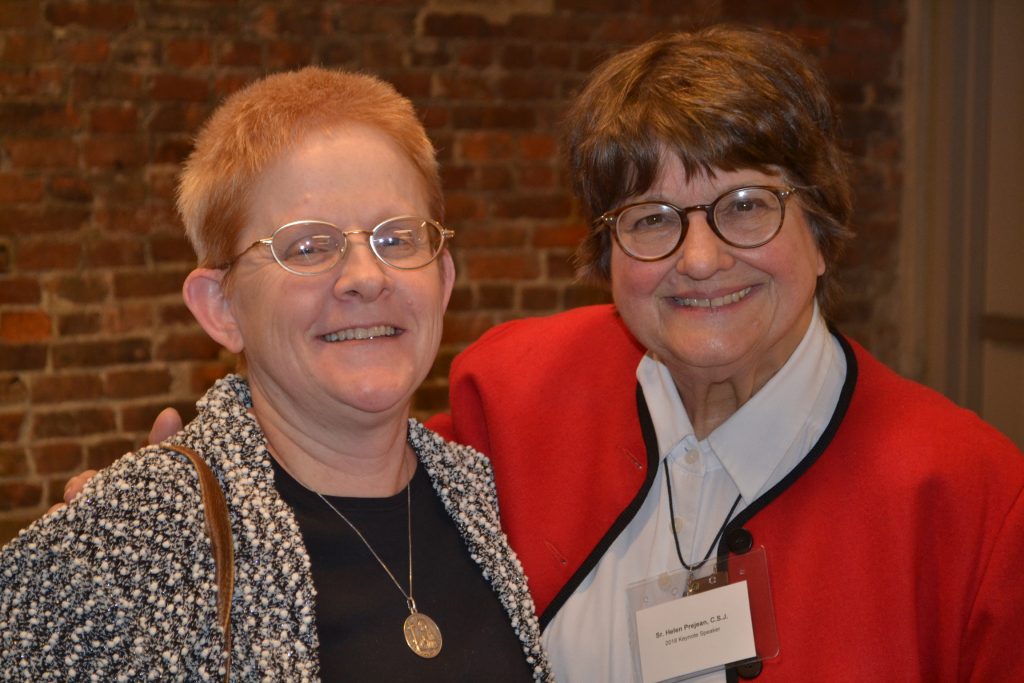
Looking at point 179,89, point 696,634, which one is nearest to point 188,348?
point 179,89

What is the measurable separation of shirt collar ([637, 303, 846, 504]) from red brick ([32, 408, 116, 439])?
220cm

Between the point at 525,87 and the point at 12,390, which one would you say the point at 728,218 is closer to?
the point at 525,87

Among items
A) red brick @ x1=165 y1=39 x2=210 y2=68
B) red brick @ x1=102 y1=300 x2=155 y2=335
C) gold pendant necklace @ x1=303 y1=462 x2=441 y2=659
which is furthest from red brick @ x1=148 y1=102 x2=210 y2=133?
gold pendant necklace @ x1=303 y1=462 x2=441 y2=659

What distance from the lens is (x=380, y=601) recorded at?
1.52 m

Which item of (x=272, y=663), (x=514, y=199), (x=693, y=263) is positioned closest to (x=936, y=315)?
(x=514, y=199)

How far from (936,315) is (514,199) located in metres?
1.79

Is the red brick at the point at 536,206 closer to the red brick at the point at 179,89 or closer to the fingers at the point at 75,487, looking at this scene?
the red brick at the point at 179,89

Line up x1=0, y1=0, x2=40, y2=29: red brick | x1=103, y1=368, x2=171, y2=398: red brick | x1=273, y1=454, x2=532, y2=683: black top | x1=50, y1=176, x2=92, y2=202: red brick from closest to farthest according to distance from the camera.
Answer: x1=273, y1=454, x2=532, y2=683: black top
x1=0, y1=0, x2=40, y2=29: red brick
x1=50, y1=176, x2=92, y2=202: red brick
x1=103, y1=368, x2=171, y2=398: red brick

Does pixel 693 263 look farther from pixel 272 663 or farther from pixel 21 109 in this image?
pixel 21 109

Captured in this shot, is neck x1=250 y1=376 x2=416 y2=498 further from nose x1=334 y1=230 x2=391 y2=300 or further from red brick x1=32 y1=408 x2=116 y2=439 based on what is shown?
red brick x1=32 y1=408 x2=116 y2=439

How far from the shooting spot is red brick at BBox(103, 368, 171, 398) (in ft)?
11.2

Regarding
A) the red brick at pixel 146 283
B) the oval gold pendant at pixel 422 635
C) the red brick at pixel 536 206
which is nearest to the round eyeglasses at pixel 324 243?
the oval gold pendant at pixel 422 635

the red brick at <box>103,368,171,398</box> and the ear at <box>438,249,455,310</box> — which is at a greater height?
the ear at <box>438,249,455,310</box>

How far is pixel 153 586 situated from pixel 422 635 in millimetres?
394
